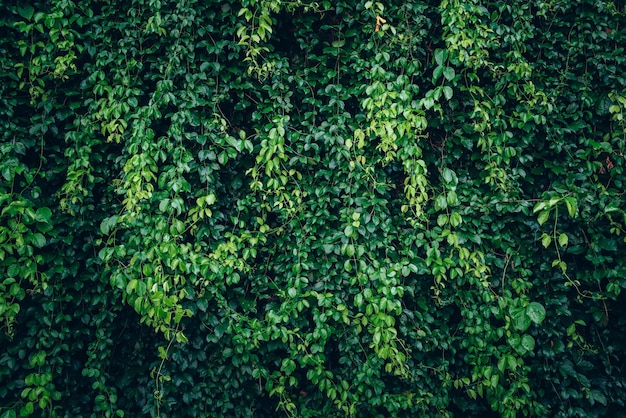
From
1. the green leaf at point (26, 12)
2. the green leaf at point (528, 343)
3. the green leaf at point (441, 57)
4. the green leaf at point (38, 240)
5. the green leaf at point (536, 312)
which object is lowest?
the green leaf at point (528, 343)

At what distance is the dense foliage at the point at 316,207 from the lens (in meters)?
2.68

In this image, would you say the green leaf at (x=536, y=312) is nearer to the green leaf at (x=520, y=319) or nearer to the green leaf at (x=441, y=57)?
the green leaf at (x=520, y=319)

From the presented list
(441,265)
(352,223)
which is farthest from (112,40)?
(441,265)

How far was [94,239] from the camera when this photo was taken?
2885 millimetres

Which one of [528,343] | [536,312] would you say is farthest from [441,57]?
[528,343]

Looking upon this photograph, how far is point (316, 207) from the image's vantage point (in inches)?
113

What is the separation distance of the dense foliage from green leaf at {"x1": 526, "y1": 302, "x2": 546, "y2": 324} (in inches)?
0.5

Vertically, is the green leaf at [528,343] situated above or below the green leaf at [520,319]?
below

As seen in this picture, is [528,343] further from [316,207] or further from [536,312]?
[316,207]

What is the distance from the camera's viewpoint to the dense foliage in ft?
8.79

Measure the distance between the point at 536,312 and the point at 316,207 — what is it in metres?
1.52

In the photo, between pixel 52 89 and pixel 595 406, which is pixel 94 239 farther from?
pixel 595 406

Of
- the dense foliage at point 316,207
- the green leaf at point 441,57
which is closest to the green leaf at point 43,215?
the dense foliage at point 316,207

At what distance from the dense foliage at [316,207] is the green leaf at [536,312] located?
0.04 ft
